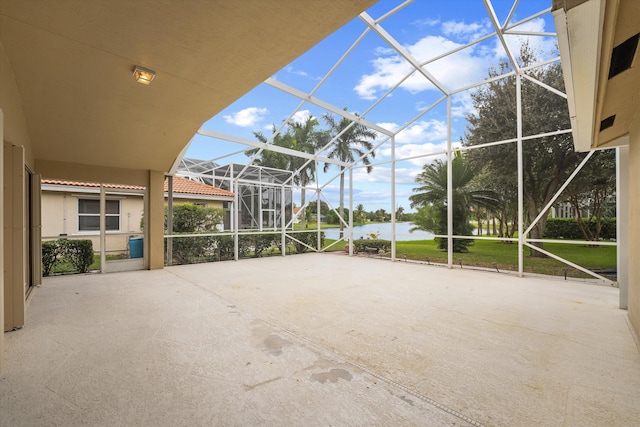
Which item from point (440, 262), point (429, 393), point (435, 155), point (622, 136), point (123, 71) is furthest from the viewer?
point (440, 262)

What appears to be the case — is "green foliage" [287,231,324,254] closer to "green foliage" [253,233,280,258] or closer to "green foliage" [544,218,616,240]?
"green foliage" [253,233,280,258]

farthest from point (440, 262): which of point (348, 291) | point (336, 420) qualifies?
point (336, 420)

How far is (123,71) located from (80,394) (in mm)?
3167

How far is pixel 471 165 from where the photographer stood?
9.13 metres

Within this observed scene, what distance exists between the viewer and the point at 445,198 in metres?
9.93

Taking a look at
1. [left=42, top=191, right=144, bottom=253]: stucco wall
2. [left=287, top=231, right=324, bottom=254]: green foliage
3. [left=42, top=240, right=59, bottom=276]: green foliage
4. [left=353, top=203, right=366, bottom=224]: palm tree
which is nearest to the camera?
[left=42, top=240, right=59, bottom=276]: green foliage

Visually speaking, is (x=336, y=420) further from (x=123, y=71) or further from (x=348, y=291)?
(x=123, y=71)

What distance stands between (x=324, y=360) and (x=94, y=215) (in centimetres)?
881

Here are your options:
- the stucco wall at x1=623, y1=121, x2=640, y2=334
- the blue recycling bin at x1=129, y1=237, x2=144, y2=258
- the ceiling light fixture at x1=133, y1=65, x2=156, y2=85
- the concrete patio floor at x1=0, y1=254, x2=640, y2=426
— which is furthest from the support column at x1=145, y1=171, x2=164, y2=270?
the stucco wall at x1=623, y1=121, x2=640, y2=334

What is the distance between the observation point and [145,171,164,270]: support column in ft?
23.5

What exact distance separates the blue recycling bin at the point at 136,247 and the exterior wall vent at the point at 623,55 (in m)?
9.06

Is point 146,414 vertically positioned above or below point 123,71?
below

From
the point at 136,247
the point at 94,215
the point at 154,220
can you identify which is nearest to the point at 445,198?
the point at 154,220

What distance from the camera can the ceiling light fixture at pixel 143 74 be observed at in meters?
3.15
